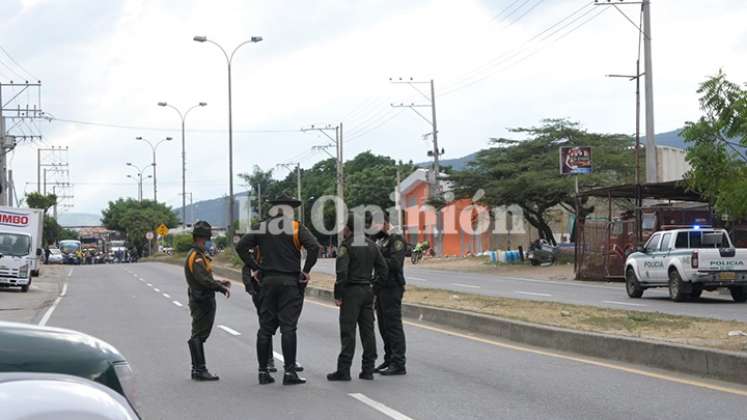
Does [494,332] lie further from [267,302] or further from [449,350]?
[267,302]

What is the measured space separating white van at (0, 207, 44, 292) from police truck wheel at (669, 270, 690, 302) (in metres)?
20.6

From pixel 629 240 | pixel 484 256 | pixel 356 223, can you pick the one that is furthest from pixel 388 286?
pixel 484 256

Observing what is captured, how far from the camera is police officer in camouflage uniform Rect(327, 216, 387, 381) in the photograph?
10.4m

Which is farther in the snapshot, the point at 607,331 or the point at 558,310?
the point at 558,310

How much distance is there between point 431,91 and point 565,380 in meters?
53.1

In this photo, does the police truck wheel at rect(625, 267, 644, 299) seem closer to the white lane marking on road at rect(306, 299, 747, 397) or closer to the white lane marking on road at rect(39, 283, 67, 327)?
the white lane marking on road at rect(306, 299, 747, 397)

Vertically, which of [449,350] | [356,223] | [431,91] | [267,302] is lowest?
[449,350]

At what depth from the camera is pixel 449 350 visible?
13.4 m

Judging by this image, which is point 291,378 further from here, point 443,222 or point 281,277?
point 443,222

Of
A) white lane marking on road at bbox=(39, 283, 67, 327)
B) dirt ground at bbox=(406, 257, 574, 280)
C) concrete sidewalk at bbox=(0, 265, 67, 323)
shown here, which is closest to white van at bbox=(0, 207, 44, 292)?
concrete sidewalk at bbox=(0, 265, 67, 323)

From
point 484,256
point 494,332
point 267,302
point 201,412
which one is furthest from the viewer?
point 484,256

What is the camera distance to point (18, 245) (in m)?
32.3

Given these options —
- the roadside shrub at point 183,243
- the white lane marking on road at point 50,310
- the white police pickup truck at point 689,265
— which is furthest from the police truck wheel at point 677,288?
the roadside shrub at point 183,243

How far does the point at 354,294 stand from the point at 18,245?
24921 mm
